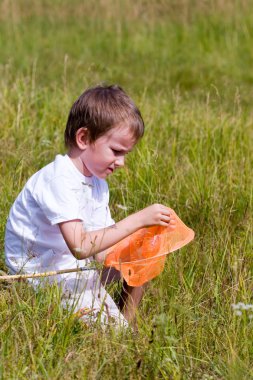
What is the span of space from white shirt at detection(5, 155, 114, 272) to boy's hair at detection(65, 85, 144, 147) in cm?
15

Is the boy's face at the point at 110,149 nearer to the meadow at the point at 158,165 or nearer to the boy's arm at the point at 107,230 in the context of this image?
the boy's arm at the point at 107,230

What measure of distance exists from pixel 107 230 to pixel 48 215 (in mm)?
231

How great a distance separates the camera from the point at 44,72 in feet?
25.6

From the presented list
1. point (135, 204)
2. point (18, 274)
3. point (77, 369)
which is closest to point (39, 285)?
point (18, 274)

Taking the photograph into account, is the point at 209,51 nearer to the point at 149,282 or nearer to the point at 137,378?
the point at 149,282

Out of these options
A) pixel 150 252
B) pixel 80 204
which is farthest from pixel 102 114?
pixel 150 252

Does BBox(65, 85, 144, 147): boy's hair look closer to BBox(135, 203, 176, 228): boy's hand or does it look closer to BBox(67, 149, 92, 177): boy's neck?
BBox(67, 149, 92, 177): boy's neck

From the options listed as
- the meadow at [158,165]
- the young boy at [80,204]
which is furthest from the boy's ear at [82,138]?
the meadow at [158,165]

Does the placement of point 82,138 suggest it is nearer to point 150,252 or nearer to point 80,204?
point 80,204

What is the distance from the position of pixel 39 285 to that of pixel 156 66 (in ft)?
16.1

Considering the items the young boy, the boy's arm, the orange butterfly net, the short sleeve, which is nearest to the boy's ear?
the young boy

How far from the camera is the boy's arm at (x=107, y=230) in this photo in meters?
3.48

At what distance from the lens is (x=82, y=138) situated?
3.69 meters

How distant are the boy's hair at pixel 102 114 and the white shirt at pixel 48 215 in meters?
0.15
